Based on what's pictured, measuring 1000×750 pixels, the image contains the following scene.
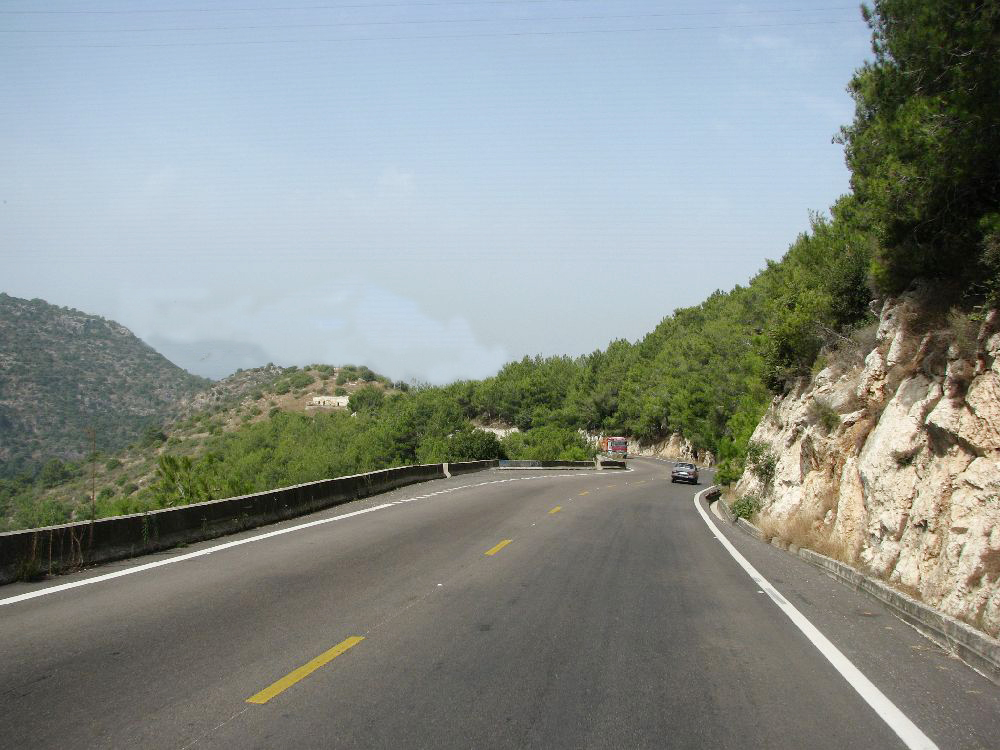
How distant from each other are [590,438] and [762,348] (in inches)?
4279

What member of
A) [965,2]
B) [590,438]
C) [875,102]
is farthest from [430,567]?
[590,438]

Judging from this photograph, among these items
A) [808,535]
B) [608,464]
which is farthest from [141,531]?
[608,464]

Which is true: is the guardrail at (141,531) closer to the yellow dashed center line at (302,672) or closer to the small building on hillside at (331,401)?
the yellow dashed center line at (302,672)

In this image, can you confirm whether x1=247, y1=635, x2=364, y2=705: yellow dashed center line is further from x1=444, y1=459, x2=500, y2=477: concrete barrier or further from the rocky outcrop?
x1=444, y1=459, x2=500, y2=477: concrete barrier

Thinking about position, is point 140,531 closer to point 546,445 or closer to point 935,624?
point 935,624

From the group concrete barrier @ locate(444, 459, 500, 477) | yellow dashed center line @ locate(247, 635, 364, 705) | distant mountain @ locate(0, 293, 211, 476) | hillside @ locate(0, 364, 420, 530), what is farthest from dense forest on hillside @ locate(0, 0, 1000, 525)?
distant mountain @ locate(0, 293, 211, 476)

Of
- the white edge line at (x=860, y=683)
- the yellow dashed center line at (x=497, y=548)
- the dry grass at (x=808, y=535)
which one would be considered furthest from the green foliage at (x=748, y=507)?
the white edge line at (x=860, y=683)

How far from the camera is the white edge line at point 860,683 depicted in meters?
5.40

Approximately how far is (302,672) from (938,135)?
12040mm

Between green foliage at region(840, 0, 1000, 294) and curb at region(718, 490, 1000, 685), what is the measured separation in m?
4.72

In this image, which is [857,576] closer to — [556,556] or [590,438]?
[556,556]

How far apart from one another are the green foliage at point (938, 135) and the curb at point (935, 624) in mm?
4722

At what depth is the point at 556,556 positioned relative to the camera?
13.4 m

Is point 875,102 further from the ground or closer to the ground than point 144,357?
closer to the ground
